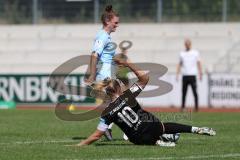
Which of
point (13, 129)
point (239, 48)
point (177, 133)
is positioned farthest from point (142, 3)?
point (177, 133)

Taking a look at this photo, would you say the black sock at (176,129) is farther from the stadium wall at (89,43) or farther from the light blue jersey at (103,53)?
the stadium wall at (89,43)

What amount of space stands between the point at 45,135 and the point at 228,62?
17669 mm

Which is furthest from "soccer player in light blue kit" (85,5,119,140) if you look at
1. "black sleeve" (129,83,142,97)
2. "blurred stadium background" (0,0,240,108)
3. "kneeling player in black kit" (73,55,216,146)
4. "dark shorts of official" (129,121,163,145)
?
"blurred stadium background" (0,0,240,108)

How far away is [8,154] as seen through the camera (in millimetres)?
10914

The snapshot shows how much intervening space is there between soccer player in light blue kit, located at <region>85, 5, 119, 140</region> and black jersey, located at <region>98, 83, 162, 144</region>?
583mm

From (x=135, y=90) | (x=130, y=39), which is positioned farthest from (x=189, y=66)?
(x=135, y=90)

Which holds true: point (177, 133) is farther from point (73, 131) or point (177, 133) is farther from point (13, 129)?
point (13, 129)

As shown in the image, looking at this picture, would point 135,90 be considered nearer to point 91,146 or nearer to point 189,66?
A: point 91,146

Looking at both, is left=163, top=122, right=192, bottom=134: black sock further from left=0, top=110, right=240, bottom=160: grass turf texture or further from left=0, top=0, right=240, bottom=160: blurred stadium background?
left=0, top=0, right=240, bottom=160: blurred stadium background

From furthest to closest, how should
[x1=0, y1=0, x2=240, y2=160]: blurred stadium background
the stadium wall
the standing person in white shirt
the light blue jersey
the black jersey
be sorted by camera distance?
the stadium wall, [x1=0, y1=0, x2=240, y2=160]: blurred stadium background, the standing person in white shirt, the light blue jersey, the black jersey

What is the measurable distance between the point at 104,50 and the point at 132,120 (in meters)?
1.33

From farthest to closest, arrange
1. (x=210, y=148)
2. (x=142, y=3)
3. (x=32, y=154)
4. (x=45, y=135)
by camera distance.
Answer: (x=142, y=3), (x=45, y=135), (x=210, y=148), (x=32, y=154)

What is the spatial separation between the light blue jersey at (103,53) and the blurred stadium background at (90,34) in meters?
17.1

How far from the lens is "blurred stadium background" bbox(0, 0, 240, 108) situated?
3051cm
